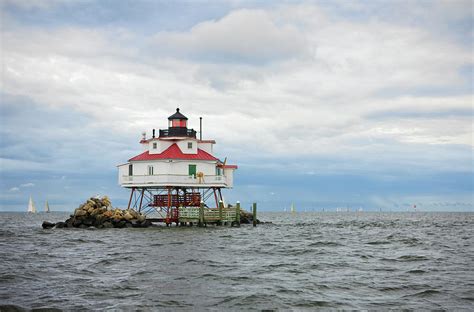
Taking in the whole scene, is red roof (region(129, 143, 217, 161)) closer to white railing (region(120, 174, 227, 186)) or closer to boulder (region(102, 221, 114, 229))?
white railing (region(120, 174, 227, 186))

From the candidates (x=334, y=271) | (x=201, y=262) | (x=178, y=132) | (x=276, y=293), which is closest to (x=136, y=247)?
(x=201, y=262)

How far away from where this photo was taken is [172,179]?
154ft

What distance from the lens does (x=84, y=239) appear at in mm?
38469

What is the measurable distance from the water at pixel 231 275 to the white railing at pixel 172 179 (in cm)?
1146

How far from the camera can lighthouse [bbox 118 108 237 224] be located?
156 ft

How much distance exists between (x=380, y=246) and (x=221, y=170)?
768 inches

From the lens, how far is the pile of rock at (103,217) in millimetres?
47469

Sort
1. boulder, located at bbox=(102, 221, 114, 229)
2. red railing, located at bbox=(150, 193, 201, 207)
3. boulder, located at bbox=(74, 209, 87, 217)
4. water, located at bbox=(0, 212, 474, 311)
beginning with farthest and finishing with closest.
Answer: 1. red railing, located at bbox=(150, 193, 201, 207)
2. boulder, located at bbox=(74, 209, 87, 217)
3. boulder, located at bbox=(102, 221, 114, 229)
4. water, located at bbox=(0, 212, 474, 311)

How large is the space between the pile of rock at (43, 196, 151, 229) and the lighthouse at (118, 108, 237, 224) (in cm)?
224

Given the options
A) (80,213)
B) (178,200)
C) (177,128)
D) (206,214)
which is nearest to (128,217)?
(80,213)

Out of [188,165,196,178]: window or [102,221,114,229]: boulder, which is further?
[188,165,196,178]: window

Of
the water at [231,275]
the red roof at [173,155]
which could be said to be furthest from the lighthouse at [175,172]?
the water at [231,275]

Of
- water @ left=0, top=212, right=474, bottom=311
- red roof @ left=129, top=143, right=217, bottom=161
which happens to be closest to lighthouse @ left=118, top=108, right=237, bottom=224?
red roof @ left=129, top=143, right=217, bottom=161

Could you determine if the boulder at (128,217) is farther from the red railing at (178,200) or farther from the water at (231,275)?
the water at (231,275)
